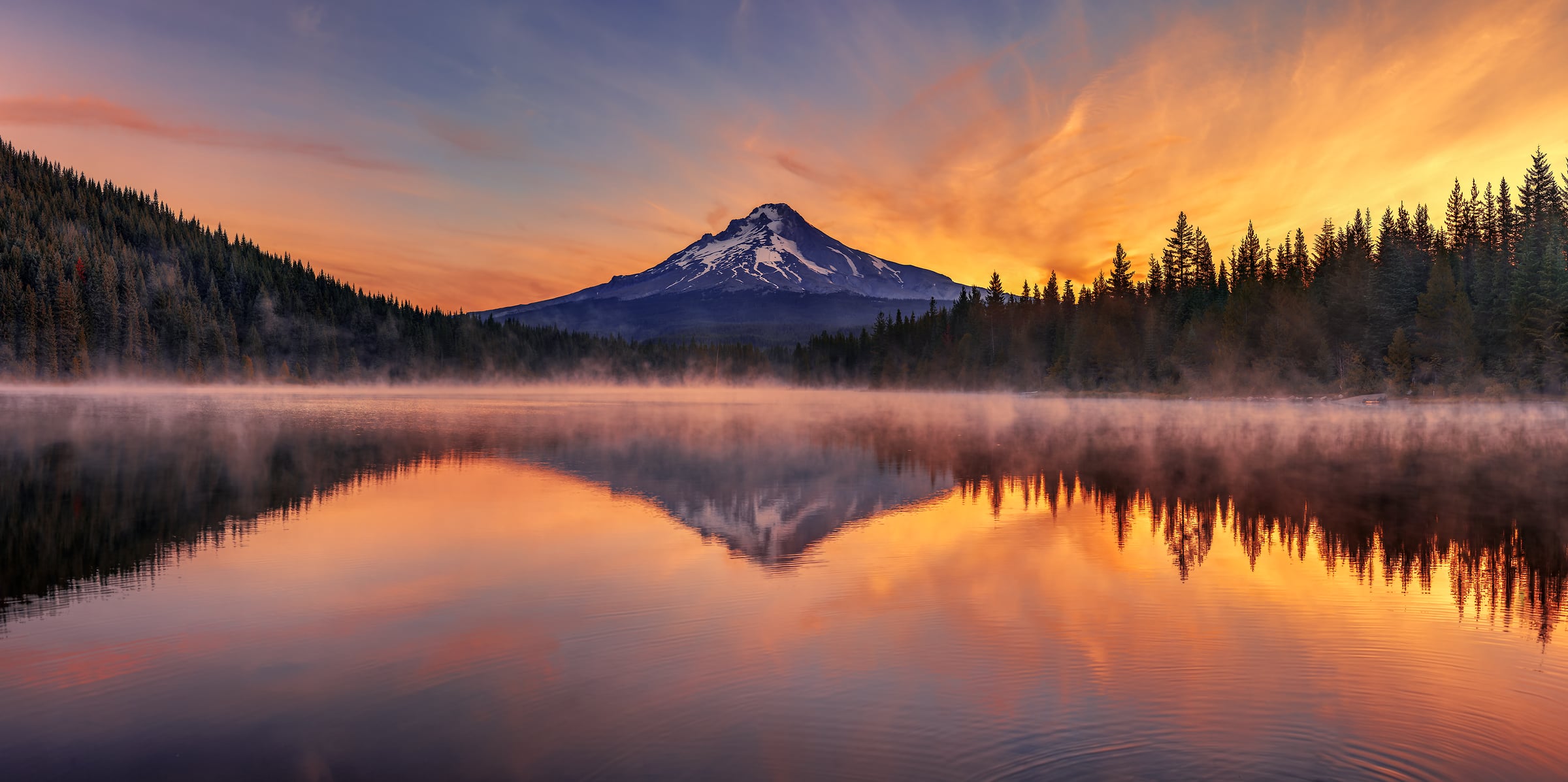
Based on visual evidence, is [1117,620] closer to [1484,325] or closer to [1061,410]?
[1061,410]

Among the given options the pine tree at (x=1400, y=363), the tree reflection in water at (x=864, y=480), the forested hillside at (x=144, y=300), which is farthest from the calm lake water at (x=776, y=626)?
the forested hillside at (x=144, y=300)

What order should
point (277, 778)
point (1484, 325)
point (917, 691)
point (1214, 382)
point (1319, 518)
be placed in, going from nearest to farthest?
point (277, 778)
point (917, 691)
point (1319, 518)
point (1484, 325)
point (1214, 382)

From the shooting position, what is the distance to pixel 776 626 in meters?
10.8

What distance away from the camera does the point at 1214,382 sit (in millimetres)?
109500

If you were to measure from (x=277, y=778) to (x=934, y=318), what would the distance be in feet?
607

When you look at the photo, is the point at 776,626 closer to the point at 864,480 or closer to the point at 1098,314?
the point at 864,480

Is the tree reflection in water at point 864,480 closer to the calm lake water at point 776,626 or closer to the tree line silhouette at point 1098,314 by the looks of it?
the calm lake water at point 776,626

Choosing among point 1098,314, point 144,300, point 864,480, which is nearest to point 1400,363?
point 1098,314

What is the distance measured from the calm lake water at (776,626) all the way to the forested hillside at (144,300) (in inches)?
5574

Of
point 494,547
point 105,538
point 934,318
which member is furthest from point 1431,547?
point 934,318

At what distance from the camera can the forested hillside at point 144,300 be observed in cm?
13275

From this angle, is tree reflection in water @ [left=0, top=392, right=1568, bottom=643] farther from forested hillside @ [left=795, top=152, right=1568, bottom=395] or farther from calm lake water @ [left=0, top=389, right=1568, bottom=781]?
forested hillside @ [left=795, top=152, right=1568, bottom=395]

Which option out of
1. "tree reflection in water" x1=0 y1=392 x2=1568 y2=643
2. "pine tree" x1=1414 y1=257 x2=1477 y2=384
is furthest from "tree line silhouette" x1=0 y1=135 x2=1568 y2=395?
"tree reflection in water" x1=0 y1=392 x2=1568 y2=643

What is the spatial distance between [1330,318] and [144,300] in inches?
7580
